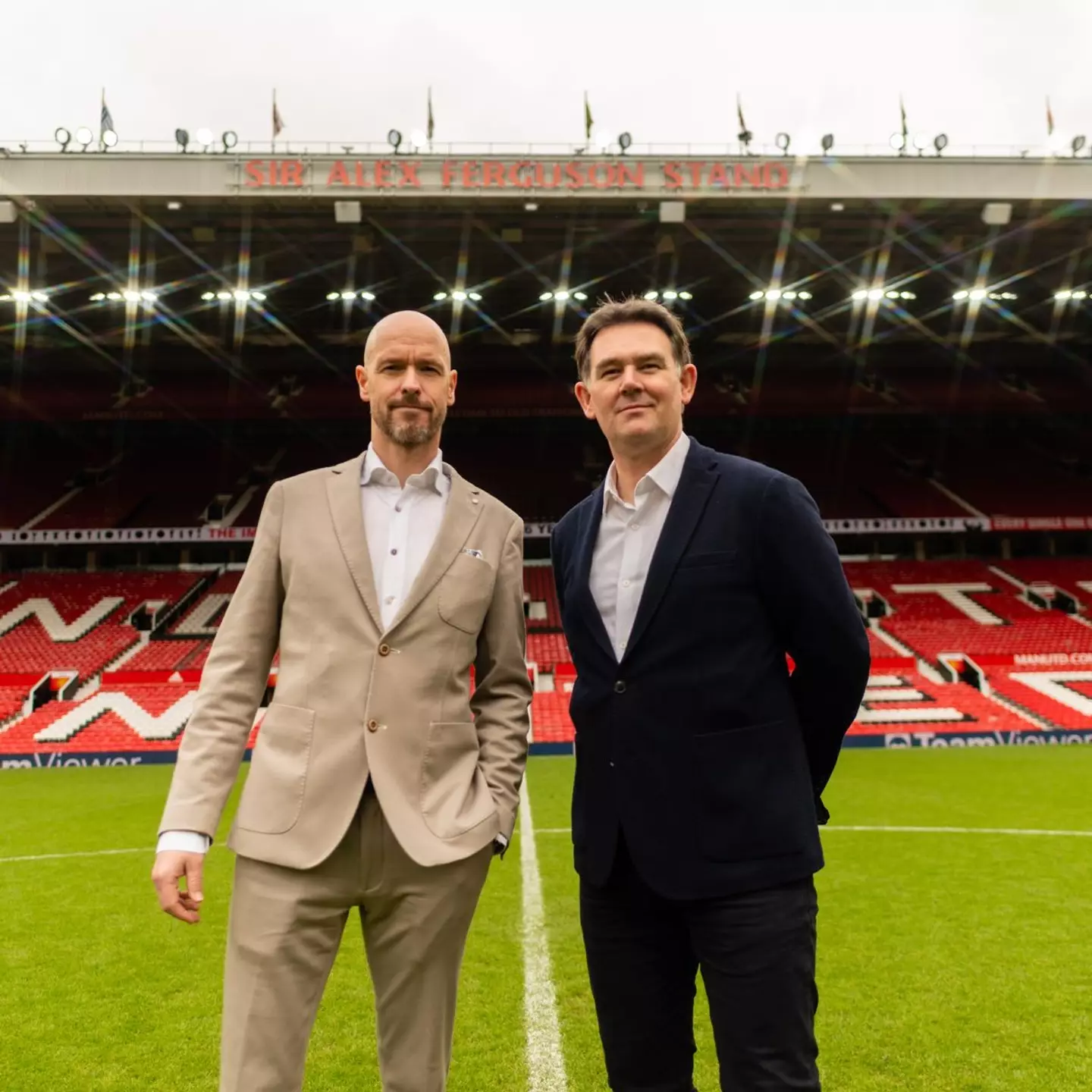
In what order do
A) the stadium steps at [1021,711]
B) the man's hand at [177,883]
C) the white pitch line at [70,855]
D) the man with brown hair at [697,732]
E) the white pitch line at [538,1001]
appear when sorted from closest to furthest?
the man with brown hair at [697,732], the man's hand at [177,883], the white pitch line at [538,1001], the white pitch line at [70,855], the stadium steps at [1021,711]

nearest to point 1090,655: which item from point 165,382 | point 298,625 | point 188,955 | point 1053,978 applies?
point 1053,978

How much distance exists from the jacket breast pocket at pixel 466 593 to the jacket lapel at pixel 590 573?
278 mm

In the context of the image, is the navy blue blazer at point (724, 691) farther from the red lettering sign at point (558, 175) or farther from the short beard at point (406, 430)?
the red lettering sign at point (558, 175)

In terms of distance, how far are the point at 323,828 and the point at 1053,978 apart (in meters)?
4.80

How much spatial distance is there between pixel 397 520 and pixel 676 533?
81 centimetres

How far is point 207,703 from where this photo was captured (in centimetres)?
233

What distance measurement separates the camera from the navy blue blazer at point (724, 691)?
209 centimetres

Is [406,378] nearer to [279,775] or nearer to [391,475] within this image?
[391,475]

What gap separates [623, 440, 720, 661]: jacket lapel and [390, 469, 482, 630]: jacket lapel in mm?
562

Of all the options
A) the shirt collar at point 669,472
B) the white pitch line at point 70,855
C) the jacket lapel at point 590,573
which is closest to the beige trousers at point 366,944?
the jacket lapel at point 590,573

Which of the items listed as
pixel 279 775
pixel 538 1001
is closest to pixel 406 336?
pixel 279 775

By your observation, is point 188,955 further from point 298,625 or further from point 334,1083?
point 298,625

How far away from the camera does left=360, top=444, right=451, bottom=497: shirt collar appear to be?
2533 mm

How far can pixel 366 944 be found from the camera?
7.36 ft
